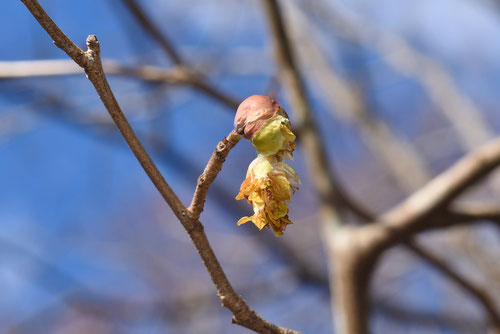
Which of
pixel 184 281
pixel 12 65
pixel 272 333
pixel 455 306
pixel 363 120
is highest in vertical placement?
pixel 184 281

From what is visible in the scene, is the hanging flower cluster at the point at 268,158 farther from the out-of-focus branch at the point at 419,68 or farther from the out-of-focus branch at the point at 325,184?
the out-of-focus branch at the point at 419,68

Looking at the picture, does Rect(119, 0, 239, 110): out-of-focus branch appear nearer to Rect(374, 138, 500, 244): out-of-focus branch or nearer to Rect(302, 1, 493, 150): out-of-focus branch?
Rect(374, 138, 500, 244): out-of-focus branch

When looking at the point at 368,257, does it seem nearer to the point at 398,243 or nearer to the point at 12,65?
the point at 398,243

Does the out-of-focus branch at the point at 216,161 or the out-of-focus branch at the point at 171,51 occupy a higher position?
the out-of-focus branch at the point at 171,51

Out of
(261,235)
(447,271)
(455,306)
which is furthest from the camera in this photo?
(455,306)

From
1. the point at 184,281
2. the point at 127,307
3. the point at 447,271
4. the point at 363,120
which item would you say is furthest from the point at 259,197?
the point at 184,281

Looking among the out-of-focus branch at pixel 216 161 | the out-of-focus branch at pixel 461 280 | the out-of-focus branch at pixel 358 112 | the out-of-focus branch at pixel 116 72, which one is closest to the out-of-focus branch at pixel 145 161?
the out-of-focus branch at pixel 216 161

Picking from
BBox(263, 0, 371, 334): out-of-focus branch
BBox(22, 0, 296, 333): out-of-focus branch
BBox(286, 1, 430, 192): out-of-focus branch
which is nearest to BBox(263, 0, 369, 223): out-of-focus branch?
BBox(263, 0, 371, 334): out-of-focus branch
